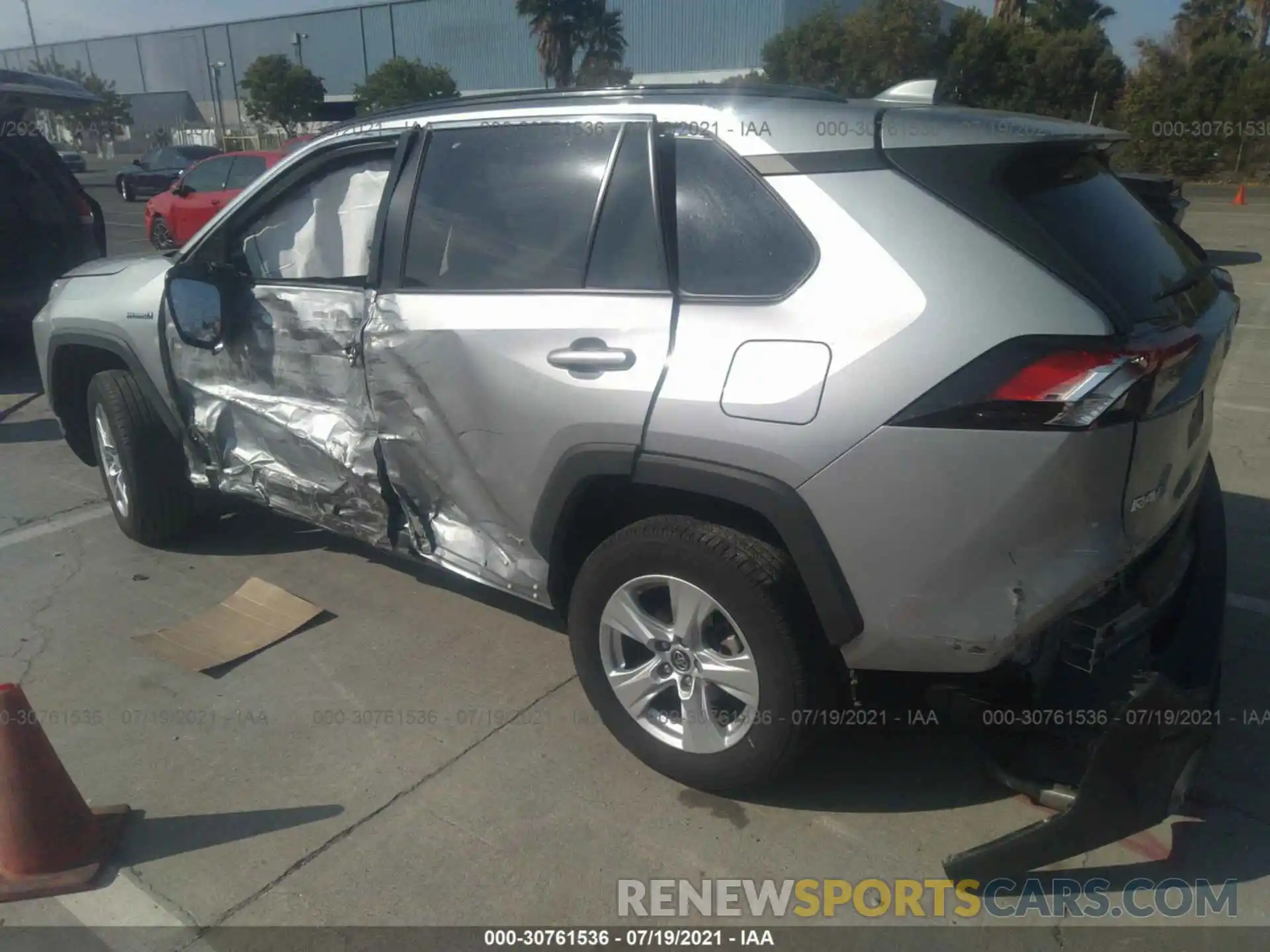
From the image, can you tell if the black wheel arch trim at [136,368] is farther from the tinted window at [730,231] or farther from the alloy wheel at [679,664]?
the tinted window at [730,231]

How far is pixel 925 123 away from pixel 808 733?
64.1 inches

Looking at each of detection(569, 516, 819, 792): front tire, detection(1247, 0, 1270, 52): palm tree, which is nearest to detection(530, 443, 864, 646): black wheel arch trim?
detection(569, 516, 819, 792): front tire

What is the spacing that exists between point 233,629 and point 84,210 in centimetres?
630

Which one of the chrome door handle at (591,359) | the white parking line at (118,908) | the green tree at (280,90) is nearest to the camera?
the white parking line at (118,908)

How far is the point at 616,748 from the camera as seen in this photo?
3.25m

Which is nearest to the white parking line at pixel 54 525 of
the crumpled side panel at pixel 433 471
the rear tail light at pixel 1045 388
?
the crumpled side panel at pixel 433 471

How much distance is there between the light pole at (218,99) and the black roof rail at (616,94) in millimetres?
63275

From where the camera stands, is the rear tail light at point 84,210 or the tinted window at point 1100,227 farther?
the rear tail light at point 84,210

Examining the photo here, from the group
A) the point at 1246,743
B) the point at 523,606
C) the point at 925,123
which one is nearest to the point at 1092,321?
the point at 925,123

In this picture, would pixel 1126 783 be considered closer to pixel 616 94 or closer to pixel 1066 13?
pixel 616 94

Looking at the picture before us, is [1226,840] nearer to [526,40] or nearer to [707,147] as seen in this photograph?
[707,147]

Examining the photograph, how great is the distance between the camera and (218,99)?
6569 centimetres
